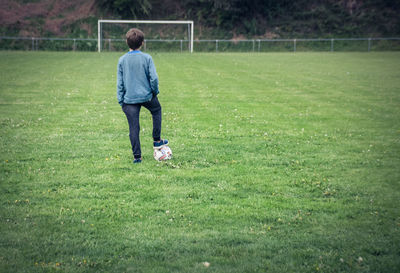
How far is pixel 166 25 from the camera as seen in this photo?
53.6m

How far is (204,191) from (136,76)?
7.51 feet

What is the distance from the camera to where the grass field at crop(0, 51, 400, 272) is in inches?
160

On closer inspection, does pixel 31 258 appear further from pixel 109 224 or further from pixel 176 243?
pixel 176 243

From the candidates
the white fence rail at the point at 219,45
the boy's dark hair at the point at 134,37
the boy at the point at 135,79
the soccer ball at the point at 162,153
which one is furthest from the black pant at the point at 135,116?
the white fence rail at the point at 219,45

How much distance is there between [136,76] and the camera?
6613mm

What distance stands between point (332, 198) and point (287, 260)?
1.92 m

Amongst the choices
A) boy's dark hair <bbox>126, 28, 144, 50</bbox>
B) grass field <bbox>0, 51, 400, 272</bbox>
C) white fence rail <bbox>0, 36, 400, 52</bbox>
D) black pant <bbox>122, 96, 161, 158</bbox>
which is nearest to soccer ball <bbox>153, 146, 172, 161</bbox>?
grass field <bbox>0, 51, 400, 272</bbox>

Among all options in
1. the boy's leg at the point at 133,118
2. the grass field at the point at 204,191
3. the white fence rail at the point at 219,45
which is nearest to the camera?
the grass field at the point at 204,191

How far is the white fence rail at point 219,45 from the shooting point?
45.7m

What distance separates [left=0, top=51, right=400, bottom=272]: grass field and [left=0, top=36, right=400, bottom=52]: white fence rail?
118 ft

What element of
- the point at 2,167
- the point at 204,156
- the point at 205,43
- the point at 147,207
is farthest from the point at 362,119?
the point at 205,43

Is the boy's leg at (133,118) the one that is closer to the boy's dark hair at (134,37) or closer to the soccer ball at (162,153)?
the soccer ball at (162,153)

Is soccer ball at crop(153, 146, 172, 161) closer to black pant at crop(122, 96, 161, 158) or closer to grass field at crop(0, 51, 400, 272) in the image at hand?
grass field at crop(0, 51, 400, 272)

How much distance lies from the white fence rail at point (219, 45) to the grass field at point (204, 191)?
36.0 meters
